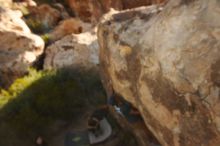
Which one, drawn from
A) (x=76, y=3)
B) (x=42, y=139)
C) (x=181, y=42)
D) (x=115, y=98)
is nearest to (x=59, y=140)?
(x=42, y=139)

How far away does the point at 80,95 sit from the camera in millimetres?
7148

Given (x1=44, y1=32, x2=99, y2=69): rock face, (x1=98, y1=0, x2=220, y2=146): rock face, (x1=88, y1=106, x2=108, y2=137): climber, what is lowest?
(x1=88, y1=106, x2=108, y2=137): climber

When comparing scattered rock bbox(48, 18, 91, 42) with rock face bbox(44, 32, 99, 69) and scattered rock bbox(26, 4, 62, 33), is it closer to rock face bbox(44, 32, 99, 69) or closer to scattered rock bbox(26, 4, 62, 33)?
scattered rock bbox(26, 4, 62, 33)

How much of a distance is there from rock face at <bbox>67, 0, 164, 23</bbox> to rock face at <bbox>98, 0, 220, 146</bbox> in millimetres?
6220

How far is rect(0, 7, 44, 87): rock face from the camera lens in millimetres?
8635

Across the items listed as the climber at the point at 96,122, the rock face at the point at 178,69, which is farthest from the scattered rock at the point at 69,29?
the rock face at the point at 178,69

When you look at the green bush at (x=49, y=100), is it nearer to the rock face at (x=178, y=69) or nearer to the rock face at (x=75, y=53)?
the rock face at (x=75, y=53)

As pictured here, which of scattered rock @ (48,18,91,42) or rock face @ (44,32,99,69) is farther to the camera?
scattered rock @ (48,18,91,42)

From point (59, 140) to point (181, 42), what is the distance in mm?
3740

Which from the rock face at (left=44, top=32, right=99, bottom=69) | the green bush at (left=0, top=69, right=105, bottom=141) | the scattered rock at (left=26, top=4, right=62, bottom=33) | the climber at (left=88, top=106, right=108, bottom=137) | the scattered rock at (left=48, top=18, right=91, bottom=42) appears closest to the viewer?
the climber at (left=88, top=106, right=108, bottom=137)

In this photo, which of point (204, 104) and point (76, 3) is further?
point (76, 3)

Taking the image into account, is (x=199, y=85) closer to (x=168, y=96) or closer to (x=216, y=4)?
(x=168, y=96)

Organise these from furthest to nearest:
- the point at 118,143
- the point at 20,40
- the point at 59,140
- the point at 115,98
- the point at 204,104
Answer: the point at 20,40 → the point at 59,140 → the point at 118,143 → the point at 115,98 → the point at 204,104

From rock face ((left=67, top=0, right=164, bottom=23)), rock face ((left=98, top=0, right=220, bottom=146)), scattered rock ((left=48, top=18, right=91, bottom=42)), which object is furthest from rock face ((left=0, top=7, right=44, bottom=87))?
rock face ((left=98, top=0, right=220, bottom=146))
